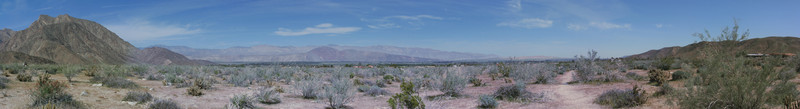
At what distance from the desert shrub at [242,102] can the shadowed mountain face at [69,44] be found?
73803mm

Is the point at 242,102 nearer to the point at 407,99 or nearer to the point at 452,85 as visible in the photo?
the point at 407,99

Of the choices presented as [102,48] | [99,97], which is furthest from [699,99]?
[102,48]

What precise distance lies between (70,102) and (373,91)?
831 cm

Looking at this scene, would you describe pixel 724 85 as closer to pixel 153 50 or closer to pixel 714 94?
pixel 714 94

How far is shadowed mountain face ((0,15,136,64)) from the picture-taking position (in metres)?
72.1

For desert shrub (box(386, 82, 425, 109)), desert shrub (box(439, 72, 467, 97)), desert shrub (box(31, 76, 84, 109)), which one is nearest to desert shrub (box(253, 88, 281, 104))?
desert shrub (box(31, 76, 84, 109))

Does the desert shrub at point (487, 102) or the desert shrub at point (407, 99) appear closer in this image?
the desert shrub at point (407, 99)

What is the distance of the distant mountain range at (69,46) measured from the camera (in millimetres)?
69944

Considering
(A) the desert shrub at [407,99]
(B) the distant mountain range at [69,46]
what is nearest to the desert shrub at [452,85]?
(A) the desert shrub at [407,99]

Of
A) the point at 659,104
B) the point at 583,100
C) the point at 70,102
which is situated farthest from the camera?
the point at 583,100

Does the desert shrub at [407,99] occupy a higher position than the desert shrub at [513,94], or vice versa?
the desert shrub at [407,99]

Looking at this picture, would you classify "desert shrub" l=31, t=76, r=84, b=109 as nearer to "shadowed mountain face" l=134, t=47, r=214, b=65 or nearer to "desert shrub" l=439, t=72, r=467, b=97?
"desert shrub" l=439, t=72, r=467, b=97

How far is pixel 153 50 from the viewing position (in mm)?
106750

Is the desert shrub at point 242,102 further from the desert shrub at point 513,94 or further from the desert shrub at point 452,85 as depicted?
the desert shrub at point 513,94
